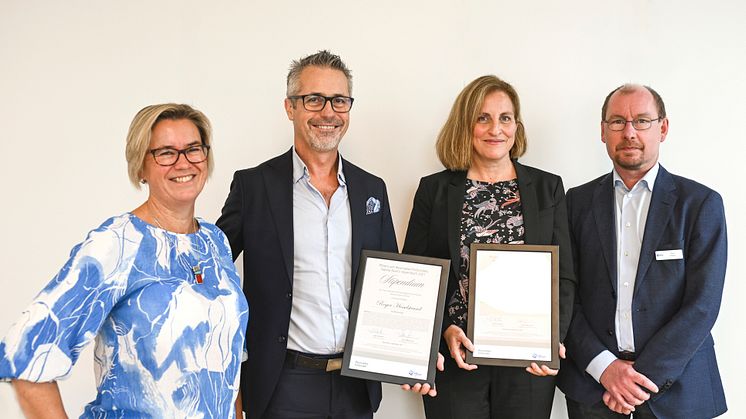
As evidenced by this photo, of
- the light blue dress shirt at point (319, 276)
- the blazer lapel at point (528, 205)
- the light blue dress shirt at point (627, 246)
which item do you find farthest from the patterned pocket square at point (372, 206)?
the light blue dress shirt at point (627, 246)

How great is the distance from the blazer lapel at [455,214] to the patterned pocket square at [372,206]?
11.6 inches

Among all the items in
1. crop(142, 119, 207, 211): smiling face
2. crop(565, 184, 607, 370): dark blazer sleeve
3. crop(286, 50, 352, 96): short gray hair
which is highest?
crop(286, 50, 352, 96): short gray hair

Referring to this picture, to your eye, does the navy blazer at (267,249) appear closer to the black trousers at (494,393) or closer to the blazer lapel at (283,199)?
the blazer lapel at (283,199)

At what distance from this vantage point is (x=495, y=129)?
2.44 m

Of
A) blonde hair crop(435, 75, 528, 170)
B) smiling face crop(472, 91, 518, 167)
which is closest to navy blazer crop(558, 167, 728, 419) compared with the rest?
smiling face crop(472, 91, 518, 167)

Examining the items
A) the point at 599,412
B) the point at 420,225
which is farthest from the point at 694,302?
the point at 420,225

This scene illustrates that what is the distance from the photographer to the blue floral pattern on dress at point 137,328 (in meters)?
1.47

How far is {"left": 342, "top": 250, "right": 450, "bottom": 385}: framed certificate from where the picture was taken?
2135mm

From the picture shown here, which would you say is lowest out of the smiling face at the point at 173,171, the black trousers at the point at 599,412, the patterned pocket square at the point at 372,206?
the black trousers at the point at 599,412

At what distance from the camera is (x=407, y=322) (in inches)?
85.4

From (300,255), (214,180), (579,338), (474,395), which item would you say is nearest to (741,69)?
(579,338)

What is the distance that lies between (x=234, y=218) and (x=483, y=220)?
0.96 meters

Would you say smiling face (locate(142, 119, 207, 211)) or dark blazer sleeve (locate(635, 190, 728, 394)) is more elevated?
smiling face (locate(142, 119, 207, 211))

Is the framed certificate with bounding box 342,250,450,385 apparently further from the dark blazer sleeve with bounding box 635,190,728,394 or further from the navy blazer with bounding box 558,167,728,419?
the dark blazer sleeve with bounding box 635,190,728,394
